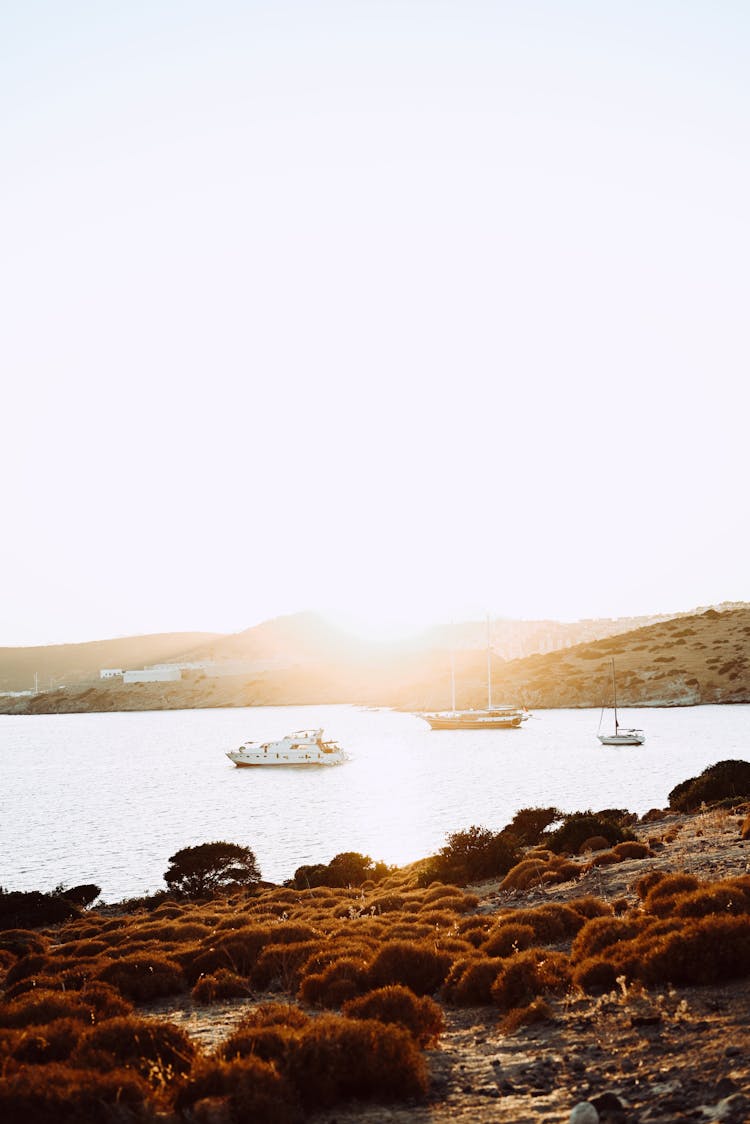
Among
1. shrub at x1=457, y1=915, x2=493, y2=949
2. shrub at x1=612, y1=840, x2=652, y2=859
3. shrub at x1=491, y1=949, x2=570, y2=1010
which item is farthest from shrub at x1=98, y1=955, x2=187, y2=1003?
shrub at x1=612, y1=840, x2=652, y2=859

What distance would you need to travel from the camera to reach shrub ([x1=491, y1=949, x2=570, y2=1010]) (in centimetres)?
1245

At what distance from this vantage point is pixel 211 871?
41.9 m

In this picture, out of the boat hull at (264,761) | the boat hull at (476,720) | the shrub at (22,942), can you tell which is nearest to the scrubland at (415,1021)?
the shrub at (22,942)

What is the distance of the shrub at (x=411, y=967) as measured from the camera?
46.0ft

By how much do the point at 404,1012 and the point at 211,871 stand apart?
33.0m

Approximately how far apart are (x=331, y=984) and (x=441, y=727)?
147 meters

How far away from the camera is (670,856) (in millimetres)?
24031

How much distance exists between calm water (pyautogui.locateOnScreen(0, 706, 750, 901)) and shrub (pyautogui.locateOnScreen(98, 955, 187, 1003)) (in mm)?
26008

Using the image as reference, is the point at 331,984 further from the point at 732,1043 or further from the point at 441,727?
the point at 441,727

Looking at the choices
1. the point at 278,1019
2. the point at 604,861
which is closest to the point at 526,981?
the point at 278,1019

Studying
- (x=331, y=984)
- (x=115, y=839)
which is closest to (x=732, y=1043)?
(x=331, y=984)

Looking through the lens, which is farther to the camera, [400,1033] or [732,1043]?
[400,1033]

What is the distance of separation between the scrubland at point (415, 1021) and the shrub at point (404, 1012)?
0.03 meters

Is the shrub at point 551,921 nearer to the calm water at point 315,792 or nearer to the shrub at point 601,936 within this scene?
the shrub at point 601,936
